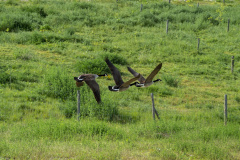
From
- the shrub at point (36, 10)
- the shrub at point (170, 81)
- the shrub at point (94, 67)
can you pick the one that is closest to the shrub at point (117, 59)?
the shrub at point (94, 67)

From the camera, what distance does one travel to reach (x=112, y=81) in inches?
670

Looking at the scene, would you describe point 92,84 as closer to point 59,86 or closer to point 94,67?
point 59,86

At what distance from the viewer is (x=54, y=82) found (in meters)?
14.0

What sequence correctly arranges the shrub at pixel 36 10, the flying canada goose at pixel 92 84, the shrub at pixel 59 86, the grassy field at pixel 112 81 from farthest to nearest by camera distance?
the shrub at pixel 36 10
the shrub at pixel 59 86
the grassy field at pixel 112 81
the flying canada goose at pixel 92 84

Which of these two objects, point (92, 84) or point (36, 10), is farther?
point (36, 10)

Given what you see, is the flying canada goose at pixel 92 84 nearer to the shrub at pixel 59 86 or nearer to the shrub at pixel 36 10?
the shrub at pixel 59 86

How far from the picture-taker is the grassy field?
31.1 ft

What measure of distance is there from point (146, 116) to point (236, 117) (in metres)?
3.59

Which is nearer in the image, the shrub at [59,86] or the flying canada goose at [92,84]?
the flying canada goose at [92,84]

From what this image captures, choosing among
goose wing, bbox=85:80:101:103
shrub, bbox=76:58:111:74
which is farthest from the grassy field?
goose wing, bbox=85:80:101:103

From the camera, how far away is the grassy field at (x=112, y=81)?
31.1 feet

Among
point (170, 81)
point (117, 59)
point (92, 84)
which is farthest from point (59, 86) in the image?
point (92, 84)

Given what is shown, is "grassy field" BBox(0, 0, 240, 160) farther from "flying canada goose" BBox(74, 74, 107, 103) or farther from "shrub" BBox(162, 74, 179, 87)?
"flying canada goose" BBox(74, 74, 107, 103)

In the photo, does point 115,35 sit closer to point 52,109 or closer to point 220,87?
point 220,87
